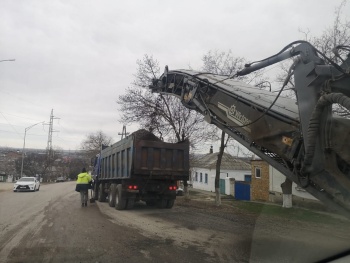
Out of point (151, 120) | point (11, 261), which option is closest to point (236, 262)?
point (11, 261)

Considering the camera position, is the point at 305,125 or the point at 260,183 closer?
the point at 305,125

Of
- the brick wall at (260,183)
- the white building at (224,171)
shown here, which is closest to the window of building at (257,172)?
the brick wall at (260,183)

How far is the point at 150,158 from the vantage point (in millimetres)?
13742

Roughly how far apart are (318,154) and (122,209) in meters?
10.3

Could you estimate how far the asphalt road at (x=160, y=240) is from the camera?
654 centimetres

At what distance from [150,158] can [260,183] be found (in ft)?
43.6

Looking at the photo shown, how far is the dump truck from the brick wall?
36.0ft

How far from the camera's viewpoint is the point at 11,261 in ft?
20.3

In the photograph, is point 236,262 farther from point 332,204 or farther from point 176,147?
point 176,147

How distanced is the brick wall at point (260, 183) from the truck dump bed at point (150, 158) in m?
11.2

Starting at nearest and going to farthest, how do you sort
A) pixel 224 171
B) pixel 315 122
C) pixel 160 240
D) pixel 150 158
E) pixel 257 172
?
pixel 315 122, pixel 160 240, pixel 150 158, pixel 257 172, pixel 224 171

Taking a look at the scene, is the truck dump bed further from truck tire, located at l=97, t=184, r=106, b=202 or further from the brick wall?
the brick wall

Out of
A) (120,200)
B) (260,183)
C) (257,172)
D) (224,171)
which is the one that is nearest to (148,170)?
(120,200)

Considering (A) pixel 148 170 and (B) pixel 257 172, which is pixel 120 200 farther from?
(B) pixel 257 172
